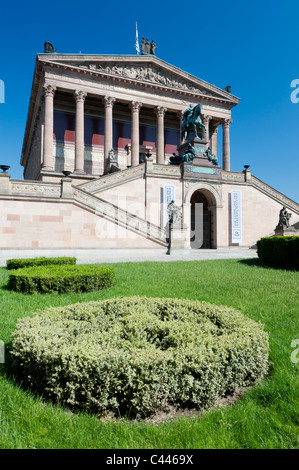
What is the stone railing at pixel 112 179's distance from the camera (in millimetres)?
24219

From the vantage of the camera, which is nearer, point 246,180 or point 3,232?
point 3,232

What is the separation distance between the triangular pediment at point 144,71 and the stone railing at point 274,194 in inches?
644

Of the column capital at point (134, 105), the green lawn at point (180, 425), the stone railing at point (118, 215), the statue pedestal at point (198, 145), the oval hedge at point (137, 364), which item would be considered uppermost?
the column capital at point (134, 105)

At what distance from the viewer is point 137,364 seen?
287 centimetres

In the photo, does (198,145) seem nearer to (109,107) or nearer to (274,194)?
(274,194)

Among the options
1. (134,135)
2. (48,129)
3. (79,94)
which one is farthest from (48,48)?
(134,135)

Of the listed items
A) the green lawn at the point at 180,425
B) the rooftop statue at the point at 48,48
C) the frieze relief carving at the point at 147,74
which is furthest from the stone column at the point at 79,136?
the green lawn at the point at 180,425

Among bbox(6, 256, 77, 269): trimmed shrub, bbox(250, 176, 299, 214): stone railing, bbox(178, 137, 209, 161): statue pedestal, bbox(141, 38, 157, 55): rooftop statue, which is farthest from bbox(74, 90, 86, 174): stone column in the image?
bbox(6, 256, 77, 269): trimmed shrub

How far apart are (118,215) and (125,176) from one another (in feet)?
23.0

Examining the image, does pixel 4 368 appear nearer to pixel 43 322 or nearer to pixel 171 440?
pixel 43 322

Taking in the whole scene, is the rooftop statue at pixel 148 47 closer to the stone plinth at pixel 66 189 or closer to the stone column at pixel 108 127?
the stone column at pixel 108 127

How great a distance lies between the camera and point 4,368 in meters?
3.76

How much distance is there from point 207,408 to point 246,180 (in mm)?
29733
